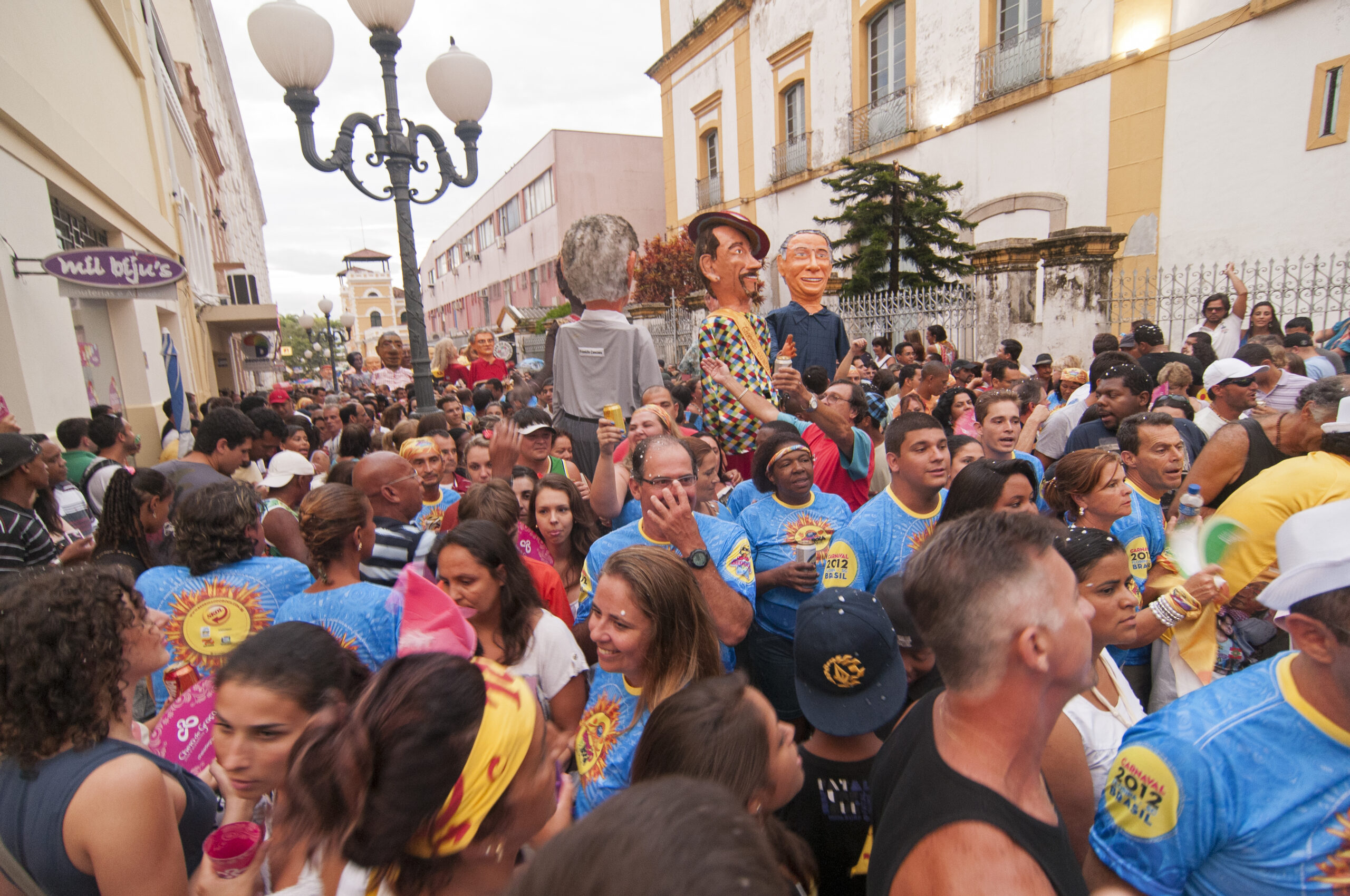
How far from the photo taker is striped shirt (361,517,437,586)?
10.0 ft

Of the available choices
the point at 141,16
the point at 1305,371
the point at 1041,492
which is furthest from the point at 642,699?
the point at 141,16

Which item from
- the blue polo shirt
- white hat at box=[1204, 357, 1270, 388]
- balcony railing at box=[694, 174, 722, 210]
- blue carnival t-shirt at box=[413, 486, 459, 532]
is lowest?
blue carnival t-shirt at box=[413, 486, 459, 532]

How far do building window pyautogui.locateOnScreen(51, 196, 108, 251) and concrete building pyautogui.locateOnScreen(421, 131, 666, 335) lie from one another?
2018 centimetres

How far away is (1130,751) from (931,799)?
1.82 feet

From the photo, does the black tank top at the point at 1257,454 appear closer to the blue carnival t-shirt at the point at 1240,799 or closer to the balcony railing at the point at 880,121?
the blue carnival t-shirt at the point at 1240,799

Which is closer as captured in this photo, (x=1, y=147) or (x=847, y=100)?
(x=1, y=147)

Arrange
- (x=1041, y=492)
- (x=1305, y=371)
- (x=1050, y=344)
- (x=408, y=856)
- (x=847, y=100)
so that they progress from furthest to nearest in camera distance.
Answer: (x=847, y=100) < (x=1050, y=344) < (x=1305, y=371) < (x=1041, y=492) < (x=408, y=856)

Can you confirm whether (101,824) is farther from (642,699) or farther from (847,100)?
(847,100)

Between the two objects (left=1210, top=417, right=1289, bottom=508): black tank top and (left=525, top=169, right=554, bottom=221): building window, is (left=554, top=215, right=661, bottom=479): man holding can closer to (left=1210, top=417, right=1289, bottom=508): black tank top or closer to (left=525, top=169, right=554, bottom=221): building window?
(left=1210, top=417, right=1289, bottom=508): black tank top

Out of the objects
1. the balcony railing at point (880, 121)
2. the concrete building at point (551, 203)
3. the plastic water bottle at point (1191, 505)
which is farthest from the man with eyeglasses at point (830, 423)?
the concrete building at point (551, 203)

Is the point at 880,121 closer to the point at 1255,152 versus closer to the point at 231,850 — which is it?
the point at 1255,152

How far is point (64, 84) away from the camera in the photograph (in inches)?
292

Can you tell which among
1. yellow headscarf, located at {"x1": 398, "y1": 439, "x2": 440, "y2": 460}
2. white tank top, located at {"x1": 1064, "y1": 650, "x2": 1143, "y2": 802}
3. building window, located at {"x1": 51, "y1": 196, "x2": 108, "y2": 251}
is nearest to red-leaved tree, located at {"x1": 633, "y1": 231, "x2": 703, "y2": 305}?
building window, located at {"x1": 51, "y1": 196, "x2": 108, "y2": 251}

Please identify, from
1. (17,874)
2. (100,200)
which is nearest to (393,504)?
(17,874)
